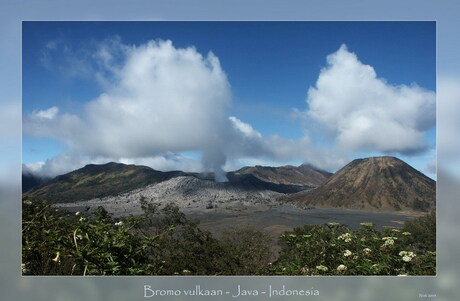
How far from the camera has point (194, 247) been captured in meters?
4.27

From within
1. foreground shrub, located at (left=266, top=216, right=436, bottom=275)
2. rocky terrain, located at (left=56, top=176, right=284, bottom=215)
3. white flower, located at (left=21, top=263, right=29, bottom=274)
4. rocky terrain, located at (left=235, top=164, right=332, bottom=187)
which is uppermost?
rocky terrain, located at (left=235, top=164, right=332, bottom=187)

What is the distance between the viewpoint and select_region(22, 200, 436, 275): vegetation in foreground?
12.4 feet

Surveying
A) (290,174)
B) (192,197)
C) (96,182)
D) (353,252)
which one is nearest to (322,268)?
(353,252)

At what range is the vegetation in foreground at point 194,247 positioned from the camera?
3783 millimetres

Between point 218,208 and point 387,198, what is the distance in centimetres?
177

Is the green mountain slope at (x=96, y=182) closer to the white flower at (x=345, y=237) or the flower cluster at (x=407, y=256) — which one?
the white flower at (x=345, y=237)

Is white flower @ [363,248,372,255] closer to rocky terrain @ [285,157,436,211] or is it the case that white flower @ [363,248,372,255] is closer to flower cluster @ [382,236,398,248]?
flower cluster @ [382,236,398,248]

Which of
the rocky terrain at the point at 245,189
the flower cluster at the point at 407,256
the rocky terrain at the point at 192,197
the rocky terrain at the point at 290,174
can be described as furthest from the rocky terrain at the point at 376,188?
the flower cluster at the point at 407,256

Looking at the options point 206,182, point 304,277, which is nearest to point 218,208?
point 206,182

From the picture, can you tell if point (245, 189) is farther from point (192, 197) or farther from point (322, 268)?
point (322, 268)

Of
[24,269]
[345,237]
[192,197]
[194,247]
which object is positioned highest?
[192,197]

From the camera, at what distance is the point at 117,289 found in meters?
3.68

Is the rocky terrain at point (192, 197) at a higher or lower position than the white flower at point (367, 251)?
higher

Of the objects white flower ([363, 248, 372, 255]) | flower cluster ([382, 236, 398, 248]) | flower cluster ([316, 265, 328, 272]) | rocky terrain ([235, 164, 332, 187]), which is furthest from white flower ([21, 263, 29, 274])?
flower cluster ([382, 236, 398, 248])
